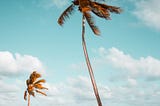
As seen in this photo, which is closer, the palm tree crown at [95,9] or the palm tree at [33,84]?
the palm tree crown at [95,9]

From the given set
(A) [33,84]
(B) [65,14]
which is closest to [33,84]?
(A) [33,84]

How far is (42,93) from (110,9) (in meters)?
32.4

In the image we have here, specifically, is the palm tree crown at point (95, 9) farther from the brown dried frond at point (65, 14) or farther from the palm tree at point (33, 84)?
the palm tree at point (33, 84)

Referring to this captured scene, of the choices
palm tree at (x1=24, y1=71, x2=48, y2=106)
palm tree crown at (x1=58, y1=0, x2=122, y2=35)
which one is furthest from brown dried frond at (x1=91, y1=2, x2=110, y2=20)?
palm tree at (x1=24, y1=71, x2=48, y2=106)

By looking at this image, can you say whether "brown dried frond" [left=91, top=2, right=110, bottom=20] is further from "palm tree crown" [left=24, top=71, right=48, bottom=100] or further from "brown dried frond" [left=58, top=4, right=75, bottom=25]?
"palm tree crown" [left=24, top=71, right=48, bottom=100]

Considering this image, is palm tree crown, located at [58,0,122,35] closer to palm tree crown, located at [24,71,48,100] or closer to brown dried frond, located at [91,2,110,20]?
brown dried frond, located at [91,2,110,20]

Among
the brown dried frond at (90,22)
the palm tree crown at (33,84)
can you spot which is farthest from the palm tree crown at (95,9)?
the palm tree crown at (33,84)

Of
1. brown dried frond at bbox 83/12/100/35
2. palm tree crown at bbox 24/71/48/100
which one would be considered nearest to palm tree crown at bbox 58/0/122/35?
brown dried frond at bbox 83/12/100/35

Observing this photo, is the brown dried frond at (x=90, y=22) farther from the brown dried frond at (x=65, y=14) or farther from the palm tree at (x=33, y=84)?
the palm tree at (x=33, y=84)

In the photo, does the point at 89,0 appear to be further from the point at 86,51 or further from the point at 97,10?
the point at 86,51

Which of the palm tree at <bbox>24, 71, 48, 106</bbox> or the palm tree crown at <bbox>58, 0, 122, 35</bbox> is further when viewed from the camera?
the palm tree at <bbox>24, 71, 48, 106</bbox>

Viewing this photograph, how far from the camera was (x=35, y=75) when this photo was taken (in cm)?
5328

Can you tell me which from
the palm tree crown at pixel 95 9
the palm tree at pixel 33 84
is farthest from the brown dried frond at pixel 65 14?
the palm tree at pixel 33 84

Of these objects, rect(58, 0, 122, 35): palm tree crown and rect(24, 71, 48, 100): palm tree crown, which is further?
rect(24, 71, 48, 100): palm tree crown
